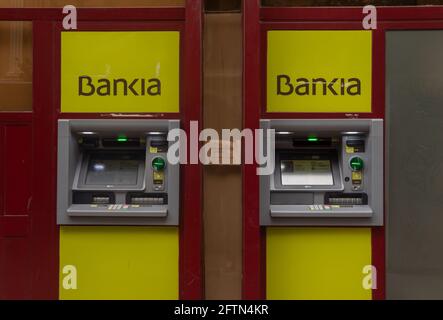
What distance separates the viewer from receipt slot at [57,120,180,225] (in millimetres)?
3221

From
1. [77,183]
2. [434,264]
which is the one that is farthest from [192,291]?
[434,264]

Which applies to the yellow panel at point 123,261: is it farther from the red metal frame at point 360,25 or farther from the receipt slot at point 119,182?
the red metal frame at point 360,25

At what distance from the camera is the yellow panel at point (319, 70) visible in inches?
128

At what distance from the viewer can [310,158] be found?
10.9 feet

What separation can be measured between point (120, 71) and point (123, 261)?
1.38 meters

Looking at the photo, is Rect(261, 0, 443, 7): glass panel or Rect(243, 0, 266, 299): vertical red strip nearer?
Rect(243, 0, 266, 299): vertical red strip

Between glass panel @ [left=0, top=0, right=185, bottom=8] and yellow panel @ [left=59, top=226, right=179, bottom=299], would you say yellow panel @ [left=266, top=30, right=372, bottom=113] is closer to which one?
glass panel @ [left=0, top=0, right=185, bottom=8]

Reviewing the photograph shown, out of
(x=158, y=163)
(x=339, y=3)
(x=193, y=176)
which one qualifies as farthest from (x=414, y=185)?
(x=158, y=163)

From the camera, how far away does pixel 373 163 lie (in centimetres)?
322

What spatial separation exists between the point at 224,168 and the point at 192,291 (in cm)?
88

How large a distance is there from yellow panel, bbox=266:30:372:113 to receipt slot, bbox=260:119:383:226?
152mm

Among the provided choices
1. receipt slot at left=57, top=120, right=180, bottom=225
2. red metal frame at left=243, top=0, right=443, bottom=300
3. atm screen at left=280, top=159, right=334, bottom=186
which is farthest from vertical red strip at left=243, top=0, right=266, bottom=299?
receipt slot at left=57, top=120, right=180, bottom=225

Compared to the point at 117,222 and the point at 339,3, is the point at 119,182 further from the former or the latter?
the point at 339,3
